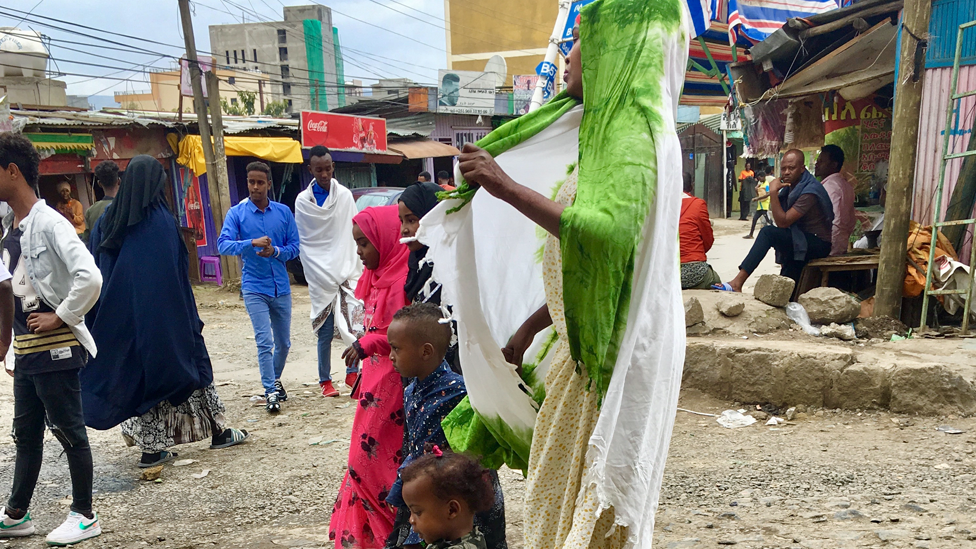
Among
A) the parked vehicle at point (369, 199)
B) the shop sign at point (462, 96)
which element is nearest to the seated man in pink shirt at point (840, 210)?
the parked vehicle at point (369, 199)

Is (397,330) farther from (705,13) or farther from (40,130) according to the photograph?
(40,130)

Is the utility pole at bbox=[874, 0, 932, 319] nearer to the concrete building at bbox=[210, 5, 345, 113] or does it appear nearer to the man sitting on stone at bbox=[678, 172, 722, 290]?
the man sitting on stone at bbox=[678, 172, 722, 290]

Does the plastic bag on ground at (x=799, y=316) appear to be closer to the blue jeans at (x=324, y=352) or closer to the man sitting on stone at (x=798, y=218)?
the man sitting on stone at (x=798, y=218)

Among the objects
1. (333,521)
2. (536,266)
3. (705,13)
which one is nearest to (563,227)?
(536,266)

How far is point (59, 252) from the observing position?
337cm

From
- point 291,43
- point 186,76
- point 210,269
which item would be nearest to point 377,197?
point 186,76

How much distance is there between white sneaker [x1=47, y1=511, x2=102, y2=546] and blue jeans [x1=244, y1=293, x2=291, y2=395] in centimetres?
221

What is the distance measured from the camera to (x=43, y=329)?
3334 mm

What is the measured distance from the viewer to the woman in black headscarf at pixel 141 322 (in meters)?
4.20

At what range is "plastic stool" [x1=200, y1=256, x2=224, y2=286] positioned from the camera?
44.8 feet

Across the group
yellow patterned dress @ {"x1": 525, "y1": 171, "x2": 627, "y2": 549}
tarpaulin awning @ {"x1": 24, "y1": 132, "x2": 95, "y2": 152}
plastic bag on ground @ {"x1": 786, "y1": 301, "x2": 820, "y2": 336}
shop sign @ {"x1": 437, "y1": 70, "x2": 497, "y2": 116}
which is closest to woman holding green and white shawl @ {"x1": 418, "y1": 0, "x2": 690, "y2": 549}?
yellow patterned dress @ {"x1": 525, "y1": 171, "x2": 627, "y2": 549}

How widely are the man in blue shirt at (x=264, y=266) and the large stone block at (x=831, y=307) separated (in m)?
4.23

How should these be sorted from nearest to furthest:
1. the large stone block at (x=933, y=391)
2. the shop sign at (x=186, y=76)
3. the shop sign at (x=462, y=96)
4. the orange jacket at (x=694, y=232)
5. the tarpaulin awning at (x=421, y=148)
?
the large stone block at (x=933, y=391)
the orange jacket at (x=694, y=232)
the shop sign at (x=186, y=76)
the tarpaulin awning at (x=421, y=148)
the shop sign at (x=462, y=96)

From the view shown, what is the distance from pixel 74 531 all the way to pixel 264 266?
8.49ft
